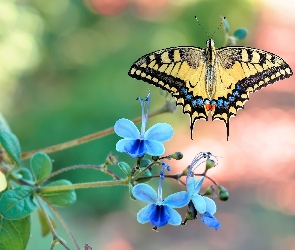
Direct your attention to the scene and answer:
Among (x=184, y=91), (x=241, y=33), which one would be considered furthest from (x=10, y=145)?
(x=241, y=33)

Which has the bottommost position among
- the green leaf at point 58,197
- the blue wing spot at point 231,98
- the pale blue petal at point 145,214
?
the pale blue petal at point 145,214

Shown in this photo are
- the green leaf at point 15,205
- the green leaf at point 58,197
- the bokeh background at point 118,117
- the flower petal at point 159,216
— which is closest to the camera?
the flower petal at point 159,216

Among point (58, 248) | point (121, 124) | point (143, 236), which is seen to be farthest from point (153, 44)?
point (121, 124)

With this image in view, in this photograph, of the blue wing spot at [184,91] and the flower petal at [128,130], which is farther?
the blue wing spot at [184,91]

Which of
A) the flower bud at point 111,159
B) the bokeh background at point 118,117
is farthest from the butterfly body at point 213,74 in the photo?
the bokeh background at point 118,117

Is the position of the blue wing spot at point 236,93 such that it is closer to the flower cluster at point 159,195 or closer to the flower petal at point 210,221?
the flower cluster at point 159,195

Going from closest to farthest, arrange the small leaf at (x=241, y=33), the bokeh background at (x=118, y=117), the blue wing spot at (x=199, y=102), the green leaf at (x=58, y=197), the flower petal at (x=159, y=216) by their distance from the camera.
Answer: the flower petal at (x=159, y=216) → the green leaf at (x=58, y=197) → the blue wing spot at (x=199, y=102) → the small leaf at (x=241, y=33) → the bokeh background at (x=118, y=117)

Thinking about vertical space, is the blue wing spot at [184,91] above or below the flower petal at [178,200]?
above

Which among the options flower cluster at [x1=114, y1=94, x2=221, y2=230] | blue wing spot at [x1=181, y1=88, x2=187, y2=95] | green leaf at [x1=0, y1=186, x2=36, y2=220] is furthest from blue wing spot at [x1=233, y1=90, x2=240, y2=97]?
green leaf at [x1=0, y1=186, x2=36, y2=220]
